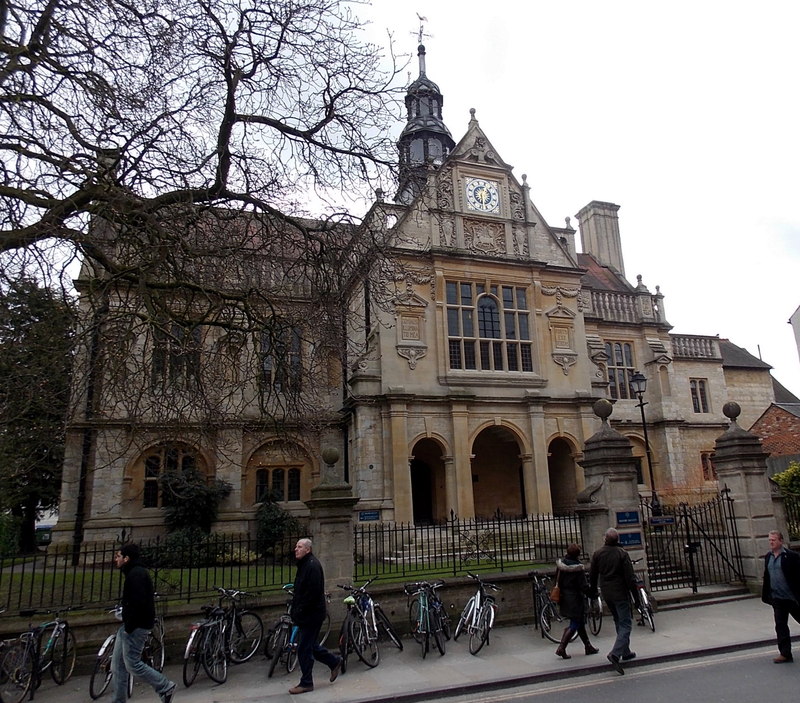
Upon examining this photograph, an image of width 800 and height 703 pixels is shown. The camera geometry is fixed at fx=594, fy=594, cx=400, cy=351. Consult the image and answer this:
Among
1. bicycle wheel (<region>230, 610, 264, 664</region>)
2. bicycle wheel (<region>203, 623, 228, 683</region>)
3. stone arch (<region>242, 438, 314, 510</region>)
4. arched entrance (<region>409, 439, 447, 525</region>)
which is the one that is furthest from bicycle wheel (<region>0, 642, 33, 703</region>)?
arched entrance (<region>409, 439, 447, 525</region>)

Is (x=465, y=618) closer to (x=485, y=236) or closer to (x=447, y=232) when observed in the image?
(x=447, y=232)

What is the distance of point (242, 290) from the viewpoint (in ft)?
35.7

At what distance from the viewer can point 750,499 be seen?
13602mm

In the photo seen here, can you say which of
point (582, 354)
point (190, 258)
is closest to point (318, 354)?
point (190, 258)

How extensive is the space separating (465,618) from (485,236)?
18.0 meters

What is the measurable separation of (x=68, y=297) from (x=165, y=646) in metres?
5.54

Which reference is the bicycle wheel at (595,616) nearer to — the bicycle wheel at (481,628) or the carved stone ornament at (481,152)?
the bicycle wheel at (481,628)

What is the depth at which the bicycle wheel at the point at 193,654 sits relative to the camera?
8312 mm

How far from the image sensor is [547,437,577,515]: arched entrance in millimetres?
25062

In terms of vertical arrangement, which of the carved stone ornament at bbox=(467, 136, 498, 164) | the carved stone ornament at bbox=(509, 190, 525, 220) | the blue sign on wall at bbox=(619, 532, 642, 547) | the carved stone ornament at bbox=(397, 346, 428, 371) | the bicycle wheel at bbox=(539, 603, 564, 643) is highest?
the carved stone ornament at bbox=(467, 136, 498, 164)

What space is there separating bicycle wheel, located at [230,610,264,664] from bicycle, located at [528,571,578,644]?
4.70 metres

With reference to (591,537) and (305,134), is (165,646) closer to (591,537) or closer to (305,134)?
(591,537)

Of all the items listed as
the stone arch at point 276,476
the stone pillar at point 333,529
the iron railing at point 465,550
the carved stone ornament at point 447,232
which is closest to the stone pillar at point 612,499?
the iron railing at point 465,550

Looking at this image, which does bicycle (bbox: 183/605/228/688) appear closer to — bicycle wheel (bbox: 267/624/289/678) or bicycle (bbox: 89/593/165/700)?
bicycle (bbox: 89/593/165/700)
